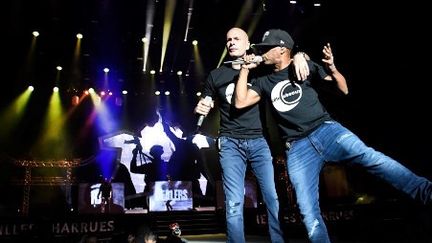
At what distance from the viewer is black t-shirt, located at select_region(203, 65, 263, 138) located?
328 cm

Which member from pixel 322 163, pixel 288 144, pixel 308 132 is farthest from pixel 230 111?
pixel 322 163

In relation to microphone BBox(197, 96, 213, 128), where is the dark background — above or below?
above

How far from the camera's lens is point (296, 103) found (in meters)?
2.74

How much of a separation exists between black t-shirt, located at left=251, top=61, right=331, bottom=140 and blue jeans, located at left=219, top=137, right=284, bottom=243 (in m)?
0.44

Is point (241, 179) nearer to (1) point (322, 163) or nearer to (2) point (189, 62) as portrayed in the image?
(1) point (322, 163)

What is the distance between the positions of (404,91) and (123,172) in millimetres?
11765

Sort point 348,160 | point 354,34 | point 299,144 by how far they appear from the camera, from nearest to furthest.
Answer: point 348,160, point 299,144, point 354,34

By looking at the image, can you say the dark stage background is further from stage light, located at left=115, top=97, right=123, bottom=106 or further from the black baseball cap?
the black baseball cap

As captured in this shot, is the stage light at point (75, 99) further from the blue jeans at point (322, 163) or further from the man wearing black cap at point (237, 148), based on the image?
the blue jeans at point (322, 163)

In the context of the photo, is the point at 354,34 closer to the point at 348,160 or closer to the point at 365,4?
the point at 365,4

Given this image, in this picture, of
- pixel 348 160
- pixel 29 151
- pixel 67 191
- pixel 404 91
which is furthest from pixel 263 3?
pixel 29 151

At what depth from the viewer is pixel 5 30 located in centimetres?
1167

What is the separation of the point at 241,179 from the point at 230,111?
68 cm

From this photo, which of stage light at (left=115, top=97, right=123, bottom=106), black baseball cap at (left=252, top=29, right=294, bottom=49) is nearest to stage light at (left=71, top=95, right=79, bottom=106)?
stage light at (left=115, top=97, right=123, bottom=106)
